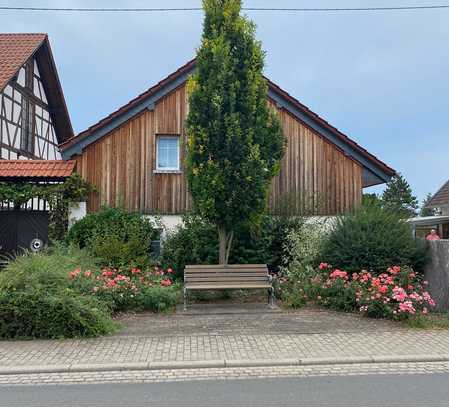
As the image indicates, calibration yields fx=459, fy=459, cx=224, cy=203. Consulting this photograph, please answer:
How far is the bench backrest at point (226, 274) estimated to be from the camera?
9.92m

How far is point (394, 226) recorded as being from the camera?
412 inches

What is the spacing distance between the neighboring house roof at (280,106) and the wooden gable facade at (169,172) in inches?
1.2

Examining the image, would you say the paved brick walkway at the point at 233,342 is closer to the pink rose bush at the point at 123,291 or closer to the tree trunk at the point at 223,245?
the pink rose bush at the point at 123,291

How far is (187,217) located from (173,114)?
3502mm

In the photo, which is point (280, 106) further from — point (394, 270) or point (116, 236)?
point (394, 270)

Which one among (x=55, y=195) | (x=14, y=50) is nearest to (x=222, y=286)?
(x=55, y=195)

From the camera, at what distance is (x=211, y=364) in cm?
597

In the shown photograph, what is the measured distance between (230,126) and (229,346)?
15.9 feet

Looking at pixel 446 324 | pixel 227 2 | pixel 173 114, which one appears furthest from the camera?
pixel 173 114

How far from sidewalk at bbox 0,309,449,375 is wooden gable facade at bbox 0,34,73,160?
12984 mm

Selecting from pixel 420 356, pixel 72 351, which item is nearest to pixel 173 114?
pixel 72 351

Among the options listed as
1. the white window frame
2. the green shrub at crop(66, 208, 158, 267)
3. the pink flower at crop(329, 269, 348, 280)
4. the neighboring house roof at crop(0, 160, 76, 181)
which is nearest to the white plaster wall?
the green shrub at crop(66, 208, 158, 267)

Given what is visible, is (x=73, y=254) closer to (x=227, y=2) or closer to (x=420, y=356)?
(x=227, y=2)

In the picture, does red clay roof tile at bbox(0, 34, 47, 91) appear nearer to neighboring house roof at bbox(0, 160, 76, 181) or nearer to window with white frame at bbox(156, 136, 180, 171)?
neighboring house roof at bbox(0, 160, 76, 181)
